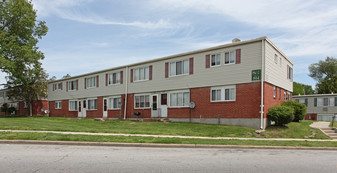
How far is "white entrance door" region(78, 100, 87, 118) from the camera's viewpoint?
111 feet

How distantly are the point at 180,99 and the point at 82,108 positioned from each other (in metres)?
15.6

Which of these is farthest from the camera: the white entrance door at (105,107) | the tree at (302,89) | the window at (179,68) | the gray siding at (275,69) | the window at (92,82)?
the tree at (302,89)

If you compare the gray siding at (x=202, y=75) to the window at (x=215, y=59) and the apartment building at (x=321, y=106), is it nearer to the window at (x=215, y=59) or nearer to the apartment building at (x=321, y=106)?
the window at (x=215, y=59)

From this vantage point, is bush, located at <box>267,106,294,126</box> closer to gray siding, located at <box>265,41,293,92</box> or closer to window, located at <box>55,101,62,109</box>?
gray siding, located at <box>265,41,293,92</box>

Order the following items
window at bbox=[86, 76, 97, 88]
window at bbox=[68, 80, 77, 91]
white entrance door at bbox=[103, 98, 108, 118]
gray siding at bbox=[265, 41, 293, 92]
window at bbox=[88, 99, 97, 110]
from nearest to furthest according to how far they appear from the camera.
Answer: gray siding at bbox=[265, 41, 293, 92]
white entrance door at bbox=[103, 98, 108, 118]
window at bbox=[88, 99, 97, 110]
window at bbox=[86, 76, 97, 88]
window at bbox=[68, 80, 77, 91]

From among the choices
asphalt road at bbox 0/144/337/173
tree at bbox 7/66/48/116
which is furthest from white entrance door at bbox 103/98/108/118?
asphalt road at bbox 0/144/337/173

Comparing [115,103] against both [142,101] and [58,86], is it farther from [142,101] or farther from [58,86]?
[58,86]

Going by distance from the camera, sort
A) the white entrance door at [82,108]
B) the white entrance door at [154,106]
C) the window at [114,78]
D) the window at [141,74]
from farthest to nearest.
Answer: the white entrance door at [82,108] → the window at [114,78] → the window at [141,74] → the white entrance door at [154,106]

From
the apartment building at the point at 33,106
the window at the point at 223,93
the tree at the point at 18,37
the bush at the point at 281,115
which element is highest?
the tree at the point at 18,37

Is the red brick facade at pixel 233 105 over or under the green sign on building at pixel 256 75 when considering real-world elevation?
under

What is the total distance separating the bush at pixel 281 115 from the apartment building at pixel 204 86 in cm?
46

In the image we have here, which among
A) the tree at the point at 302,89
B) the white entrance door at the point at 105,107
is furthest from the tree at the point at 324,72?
the white entrance door at the point at 105,107

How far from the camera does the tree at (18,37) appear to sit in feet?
109

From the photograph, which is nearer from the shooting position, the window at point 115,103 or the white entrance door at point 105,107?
the window at point 115,103
